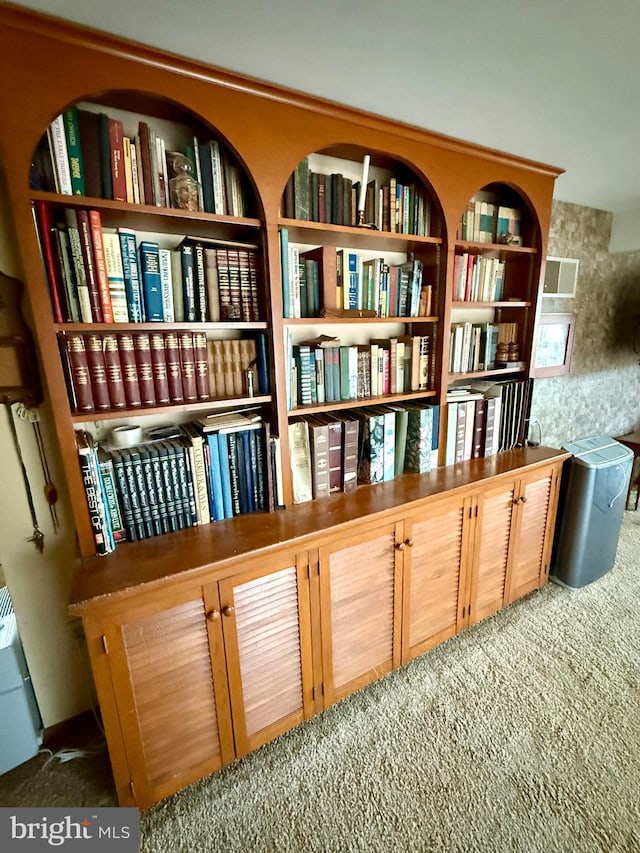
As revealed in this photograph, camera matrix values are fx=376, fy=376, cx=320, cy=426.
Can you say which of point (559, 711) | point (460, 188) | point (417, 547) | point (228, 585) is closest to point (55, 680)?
point (228, 585)

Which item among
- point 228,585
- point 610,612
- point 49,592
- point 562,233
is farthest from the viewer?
point 562,233

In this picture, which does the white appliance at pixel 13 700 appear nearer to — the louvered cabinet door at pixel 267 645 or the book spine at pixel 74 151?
the louvered cabinet door at pixel 267 645

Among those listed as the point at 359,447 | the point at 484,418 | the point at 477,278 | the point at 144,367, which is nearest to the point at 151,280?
the point at 144,367

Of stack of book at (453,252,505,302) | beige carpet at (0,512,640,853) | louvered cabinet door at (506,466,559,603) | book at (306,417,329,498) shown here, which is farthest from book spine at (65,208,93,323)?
louvered cabinet door at (506,466,559,603)

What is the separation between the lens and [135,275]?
115 centimetres

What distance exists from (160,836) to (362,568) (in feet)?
3.36

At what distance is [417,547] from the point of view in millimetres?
1571

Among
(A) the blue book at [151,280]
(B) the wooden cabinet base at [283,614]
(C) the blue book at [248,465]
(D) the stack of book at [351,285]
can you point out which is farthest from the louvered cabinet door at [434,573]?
(A) the blue book at [151,280]

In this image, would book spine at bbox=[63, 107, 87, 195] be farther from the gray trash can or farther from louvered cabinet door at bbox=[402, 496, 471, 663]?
the gray trash can

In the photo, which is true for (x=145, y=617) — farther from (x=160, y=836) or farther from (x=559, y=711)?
(x=559, y=711)

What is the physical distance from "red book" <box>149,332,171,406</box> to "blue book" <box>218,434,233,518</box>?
0.74ft

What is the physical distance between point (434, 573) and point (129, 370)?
1451 mm

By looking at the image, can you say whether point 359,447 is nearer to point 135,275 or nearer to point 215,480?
point 215,480

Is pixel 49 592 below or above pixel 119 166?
below
